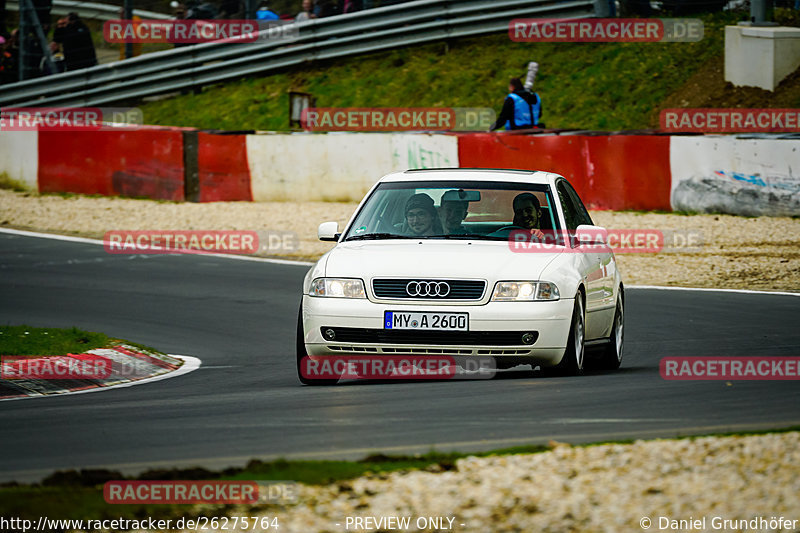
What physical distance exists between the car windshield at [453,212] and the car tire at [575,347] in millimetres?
796

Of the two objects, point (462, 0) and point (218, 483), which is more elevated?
point (462, 0)

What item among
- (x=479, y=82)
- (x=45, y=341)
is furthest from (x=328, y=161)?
(x=45, y=341)

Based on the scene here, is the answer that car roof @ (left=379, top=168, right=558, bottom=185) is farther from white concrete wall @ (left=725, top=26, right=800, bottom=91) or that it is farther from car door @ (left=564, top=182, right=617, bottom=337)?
white concrete wall @ (left=725, top=26, right=800, bottom=91)

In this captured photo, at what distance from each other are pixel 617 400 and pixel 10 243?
45.2 ft

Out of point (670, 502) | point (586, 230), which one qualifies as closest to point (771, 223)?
point (586, 230)

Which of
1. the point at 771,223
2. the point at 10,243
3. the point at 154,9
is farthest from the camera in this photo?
the point at 154,9

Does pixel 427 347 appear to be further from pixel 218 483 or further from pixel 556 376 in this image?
pixel 218 483

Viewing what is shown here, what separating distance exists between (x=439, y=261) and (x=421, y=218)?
88 centimetres

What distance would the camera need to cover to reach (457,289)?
27.3 ft

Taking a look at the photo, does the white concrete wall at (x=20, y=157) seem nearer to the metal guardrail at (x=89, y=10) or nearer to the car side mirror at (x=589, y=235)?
the metal guardrail at (x=89, y=10)

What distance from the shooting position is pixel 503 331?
8.26 metres
